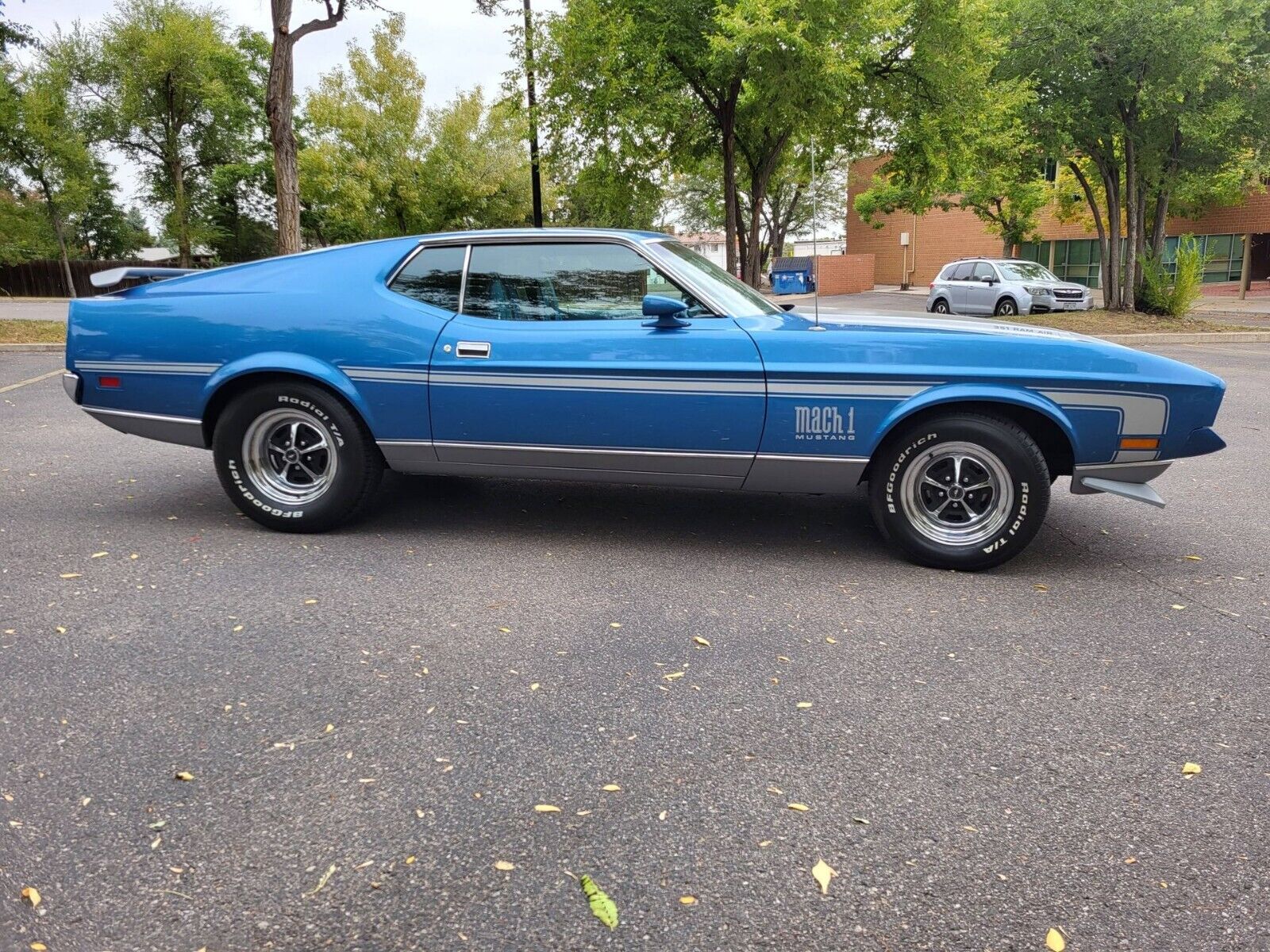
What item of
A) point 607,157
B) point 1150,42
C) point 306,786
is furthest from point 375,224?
point 306,786

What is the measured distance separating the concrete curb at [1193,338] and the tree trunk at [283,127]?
565 inches

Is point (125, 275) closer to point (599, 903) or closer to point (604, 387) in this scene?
point (604, 387)

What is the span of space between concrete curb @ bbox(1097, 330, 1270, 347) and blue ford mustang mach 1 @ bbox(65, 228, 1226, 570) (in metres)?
14.6

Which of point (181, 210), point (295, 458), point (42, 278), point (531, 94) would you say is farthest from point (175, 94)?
point (295, 458)

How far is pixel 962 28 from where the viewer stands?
1719 cm

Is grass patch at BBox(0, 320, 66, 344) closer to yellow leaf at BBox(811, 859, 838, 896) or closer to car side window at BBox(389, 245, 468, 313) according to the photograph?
car side window at BBox(389, 245, 468, 313)

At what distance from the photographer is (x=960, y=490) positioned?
434 cm

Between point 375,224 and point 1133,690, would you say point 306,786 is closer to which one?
point 1133,690

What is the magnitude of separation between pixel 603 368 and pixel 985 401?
176cm

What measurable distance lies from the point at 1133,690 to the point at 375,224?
37743 millimetres

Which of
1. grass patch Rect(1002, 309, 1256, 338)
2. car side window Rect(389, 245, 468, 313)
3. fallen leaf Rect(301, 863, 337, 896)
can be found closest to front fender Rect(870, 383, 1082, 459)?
car side window Rect(389, 245, 468, 313)

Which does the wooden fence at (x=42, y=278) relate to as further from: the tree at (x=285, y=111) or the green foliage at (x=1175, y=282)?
the green foliage at (x=1175, y=282)

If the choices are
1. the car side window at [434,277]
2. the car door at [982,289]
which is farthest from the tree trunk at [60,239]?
the car side window at [434,277]

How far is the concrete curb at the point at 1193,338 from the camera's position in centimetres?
1738
